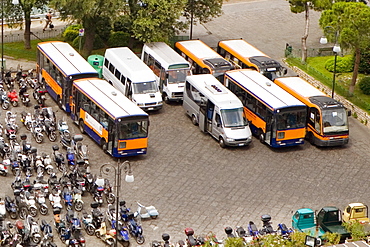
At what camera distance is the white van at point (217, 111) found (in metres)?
49.6

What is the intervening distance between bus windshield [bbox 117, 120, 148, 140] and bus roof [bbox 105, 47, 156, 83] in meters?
6.39

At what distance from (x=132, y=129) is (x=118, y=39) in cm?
1736

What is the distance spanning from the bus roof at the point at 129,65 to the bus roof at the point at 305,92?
26.2 ft

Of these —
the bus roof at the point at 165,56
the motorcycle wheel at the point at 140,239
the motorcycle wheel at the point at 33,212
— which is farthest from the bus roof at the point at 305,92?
the motorcycle wheel at the point at 33,212

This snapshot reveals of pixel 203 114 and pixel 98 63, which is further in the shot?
pixel 98 63

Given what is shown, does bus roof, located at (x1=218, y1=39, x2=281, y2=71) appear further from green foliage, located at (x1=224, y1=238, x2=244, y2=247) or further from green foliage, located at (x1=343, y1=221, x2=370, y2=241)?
green foliage, located at (x1=224, y1=238, x2=244, y2=247)

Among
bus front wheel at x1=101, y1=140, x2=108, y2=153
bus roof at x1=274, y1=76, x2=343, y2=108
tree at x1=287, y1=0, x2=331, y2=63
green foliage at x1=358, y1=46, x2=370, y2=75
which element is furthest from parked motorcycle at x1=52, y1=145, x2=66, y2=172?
green foliage at x1=358, y1=46, x2=370, y2=75

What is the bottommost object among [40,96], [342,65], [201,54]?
[40,96]

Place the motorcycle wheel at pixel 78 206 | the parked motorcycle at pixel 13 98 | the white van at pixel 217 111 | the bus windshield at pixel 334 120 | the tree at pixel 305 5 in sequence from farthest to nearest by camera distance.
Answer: the tree at pixel 305 5 → the parked motorcycle at pixel 13 98 → the bus windshield at pixel 334 120 → the white van at pixel 217 111 → the motorcycle wheel at pixel 78 206

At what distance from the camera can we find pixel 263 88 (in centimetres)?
A: 5172

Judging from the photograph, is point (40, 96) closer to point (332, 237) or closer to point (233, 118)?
point (233, 118)

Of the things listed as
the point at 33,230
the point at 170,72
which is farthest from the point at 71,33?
the point at 33,230

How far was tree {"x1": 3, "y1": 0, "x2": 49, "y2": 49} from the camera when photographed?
5935 cm

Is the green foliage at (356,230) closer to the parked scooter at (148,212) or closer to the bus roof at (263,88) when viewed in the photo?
the parked scooter at (148,212)
